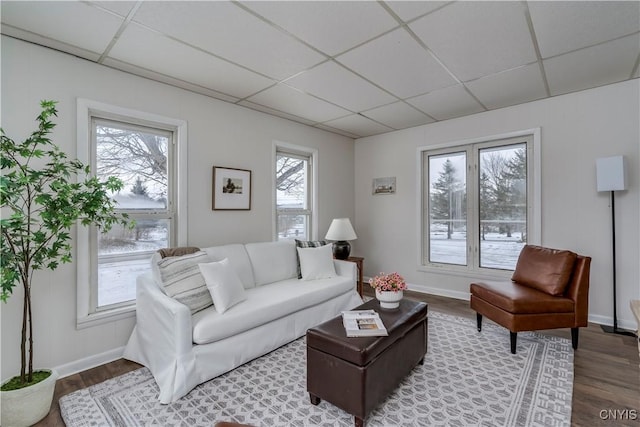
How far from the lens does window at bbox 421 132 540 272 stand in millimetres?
3811

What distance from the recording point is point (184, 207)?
10.2ft

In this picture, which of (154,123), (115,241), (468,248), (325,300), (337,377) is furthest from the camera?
(468,248)

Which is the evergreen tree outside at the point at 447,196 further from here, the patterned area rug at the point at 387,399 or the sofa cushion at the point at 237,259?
the sofa cushion at the point at 237,259

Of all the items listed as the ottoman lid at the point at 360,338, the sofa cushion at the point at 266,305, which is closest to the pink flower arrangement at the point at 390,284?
the ottoman lid at the point at 360,338

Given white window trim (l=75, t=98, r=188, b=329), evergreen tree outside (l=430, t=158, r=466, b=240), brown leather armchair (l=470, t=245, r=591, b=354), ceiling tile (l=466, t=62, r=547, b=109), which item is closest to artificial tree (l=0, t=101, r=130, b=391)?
white window trim (l=75, t=98, r=188, b=329)

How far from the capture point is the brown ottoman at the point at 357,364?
68.4 inches

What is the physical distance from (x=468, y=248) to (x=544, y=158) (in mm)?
1444

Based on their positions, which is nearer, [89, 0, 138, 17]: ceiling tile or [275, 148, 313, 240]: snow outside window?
[89, 0, 138, 17]: ceiling tile

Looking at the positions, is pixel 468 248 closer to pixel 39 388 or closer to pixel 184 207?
pixel 184 207

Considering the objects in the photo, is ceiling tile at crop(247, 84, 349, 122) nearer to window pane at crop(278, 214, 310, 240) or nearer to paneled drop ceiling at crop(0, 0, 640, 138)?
paneled drop ceiling at crop(0, 0, 640, 138)

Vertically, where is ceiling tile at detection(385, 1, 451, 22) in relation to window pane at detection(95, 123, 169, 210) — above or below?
above

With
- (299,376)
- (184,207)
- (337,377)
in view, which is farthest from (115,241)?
(337,377)

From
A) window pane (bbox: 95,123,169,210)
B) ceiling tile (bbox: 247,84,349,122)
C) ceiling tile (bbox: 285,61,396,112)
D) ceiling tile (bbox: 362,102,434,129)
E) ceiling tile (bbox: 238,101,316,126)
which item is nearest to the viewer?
window pane (bbox: 95,123,169,210)

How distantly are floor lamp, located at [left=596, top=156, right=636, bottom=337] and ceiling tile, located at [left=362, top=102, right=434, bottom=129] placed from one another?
6.54ft
